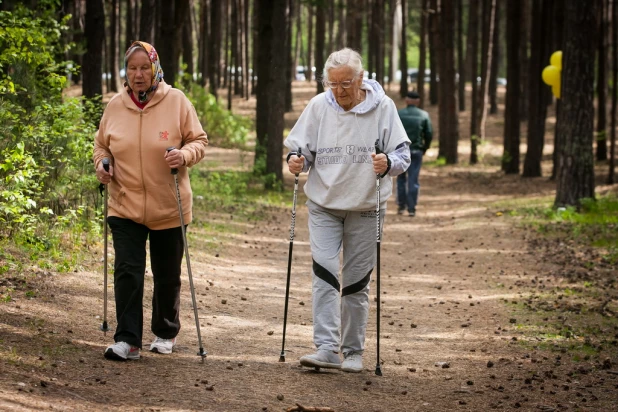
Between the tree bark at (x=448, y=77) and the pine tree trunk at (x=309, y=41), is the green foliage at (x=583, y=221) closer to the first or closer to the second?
the tree bark at (x=448, y=77)

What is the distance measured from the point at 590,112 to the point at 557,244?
4.02 metres

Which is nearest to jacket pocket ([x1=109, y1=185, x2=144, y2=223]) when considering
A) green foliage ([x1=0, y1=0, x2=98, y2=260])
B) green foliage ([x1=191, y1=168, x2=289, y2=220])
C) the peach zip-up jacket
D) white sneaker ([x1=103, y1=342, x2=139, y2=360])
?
the peach zip-up jacket

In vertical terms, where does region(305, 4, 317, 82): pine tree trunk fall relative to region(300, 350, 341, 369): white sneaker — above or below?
above

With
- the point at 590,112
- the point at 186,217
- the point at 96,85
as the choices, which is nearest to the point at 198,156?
the point at 186,217

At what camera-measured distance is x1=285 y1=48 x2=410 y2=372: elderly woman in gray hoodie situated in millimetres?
6719

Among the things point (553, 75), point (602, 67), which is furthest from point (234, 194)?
point (602, 67)

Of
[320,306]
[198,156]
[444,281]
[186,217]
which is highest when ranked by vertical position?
[198,156]

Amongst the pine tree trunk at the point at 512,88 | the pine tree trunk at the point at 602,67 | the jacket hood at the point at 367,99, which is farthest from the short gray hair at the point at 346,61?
the pine tree trunk at the point at 512,88

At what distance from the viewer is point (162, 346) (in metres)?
7.00

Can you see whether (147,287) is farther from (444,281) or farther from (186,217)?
(444,281)

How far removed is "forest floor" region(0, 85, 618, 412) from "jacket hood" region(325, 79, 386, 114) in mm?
1976

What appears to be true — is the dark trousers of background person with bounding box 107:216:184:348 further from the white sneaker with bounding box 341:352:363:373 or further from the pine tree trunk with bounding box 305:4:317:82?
the pine tree trunk with bounding box 305:4:317:82

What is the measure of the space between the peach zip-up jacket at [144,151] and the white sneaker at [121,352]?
891mm

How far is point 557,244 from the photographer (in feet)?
46.6
